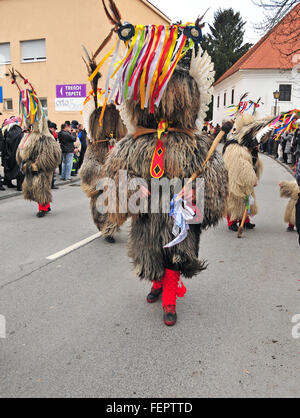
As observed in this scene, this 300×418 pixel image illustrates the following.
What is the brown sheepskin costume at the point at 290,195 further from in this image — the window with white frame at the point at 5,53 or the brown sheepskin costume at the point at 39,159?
the window with white frame at the point at 5,53

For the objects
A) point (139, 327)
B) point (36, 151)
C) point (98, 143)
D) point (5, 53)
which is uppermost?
point (5, 53)

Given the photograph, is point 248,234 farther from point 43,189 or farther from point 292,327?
point 43,189

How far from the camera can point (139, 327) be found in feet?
10.3

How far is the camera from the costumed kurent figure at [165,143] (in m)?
2.95

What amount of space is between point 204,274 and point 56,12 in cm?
1903

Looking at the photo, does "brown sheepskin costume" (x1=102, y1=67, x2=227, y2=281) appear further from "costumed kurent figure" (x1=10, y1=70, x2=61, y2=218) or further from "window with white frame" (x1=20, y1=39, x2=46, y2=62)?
"window with white frame" (x1=20, y1=39, x2=46, y2=62)

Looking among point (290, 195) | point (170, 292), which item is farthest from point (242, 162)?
point (170, 292)

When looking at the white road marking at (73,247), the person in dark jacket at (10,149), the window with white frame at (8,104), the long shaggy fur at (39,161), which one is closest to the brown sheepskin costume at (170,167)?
the white road marking at (73,247)

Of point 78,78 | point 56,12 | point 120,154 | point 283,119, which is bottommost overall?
point 120,154

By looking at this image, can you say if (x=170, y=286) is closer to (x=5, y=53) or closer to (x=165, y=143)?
(x=165, y=143)

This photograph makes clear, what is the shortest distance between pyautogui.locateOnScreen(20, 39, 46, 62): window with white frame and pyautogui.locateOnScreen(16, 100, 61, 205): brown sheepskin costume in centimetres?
1490

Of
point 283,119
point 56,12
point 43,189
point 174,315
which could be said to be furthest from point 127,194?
point 56,12

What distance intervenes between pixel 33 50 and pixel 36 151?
15.6 meters
